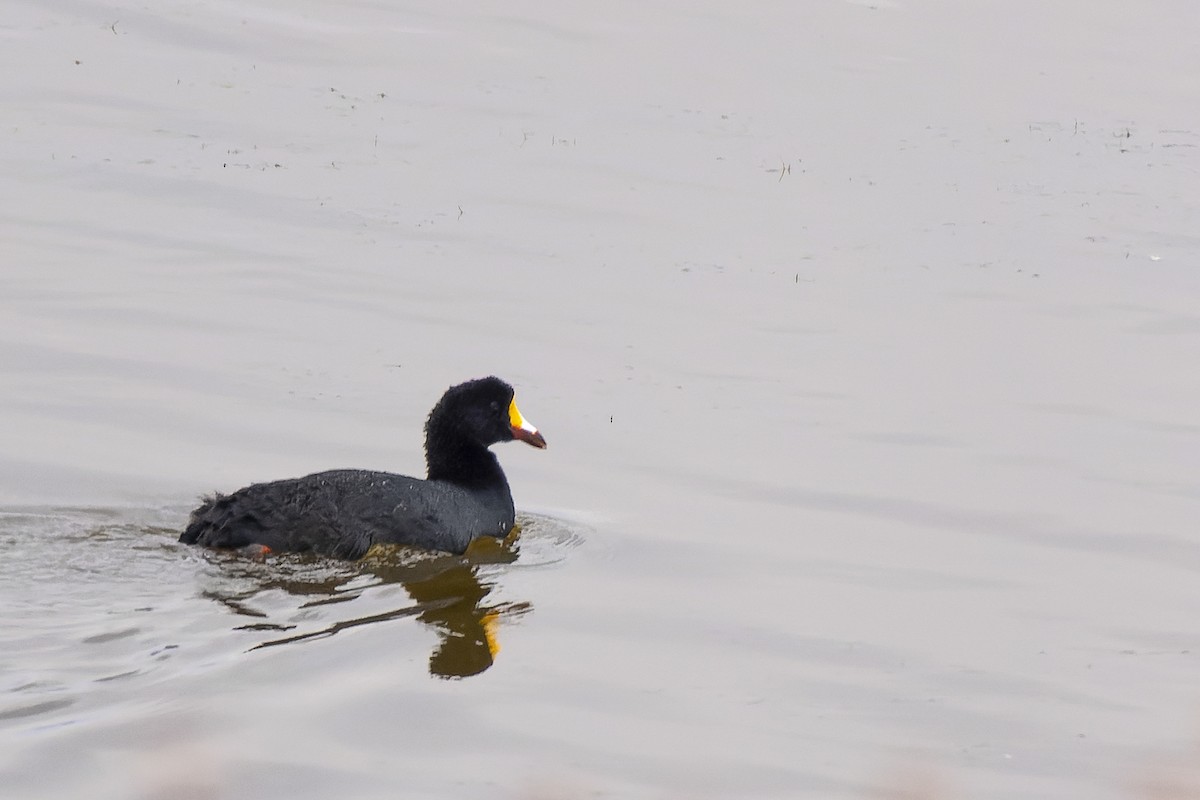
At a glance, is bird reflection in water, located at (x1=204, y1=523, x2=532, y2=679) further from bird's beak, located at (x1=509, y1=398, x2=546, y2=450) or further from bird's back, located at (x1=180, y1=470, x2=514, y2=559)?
bird's beak, located at (x1=509, y1=398, x2=546, y2=450)

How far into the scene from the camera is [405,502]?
10.2m

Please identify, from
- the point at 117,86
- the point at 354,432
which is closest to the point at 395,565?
the point at 354,432

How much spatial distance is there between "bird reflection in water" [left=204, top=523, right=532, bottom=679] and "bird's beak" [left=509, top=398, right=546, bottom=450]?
2.59 feet

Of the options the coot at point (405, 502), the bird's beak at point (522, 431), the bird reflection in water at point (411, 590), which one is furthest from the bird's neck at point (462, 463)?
the bird reflection in water at point (411, 590)

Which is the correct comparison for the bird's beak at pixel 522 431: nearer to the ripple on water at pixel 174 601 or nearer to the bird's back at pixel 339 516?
the ripple on water at pixel 174 601

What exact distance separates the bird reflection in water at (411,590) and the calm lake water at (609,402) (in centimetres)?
3

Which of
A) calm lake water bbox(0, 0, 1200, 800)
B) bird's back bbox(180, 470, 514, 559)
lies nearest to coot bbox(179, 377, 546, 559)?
bird's back bbox(180, 470, 514, 559)

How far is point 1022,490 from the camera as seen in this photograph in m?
11.6

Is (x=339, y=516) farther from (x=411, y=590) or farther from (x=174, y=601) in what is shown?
(x=174, y=601)

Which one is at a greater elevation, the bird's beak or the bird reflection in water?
the bird's beak

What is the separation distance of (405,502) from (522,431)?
45.4 inches

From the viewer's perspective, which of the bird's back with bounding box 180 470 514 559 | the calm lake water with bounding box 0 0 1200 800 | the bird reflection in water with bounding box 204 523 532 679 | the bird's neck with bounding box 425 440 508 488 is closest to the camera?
the calm lake water with bounding box 0 0 1200 800

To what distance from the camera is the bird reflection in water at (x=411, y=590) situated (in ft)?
28.8

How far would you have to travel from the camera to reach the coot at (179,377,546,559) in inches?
383
